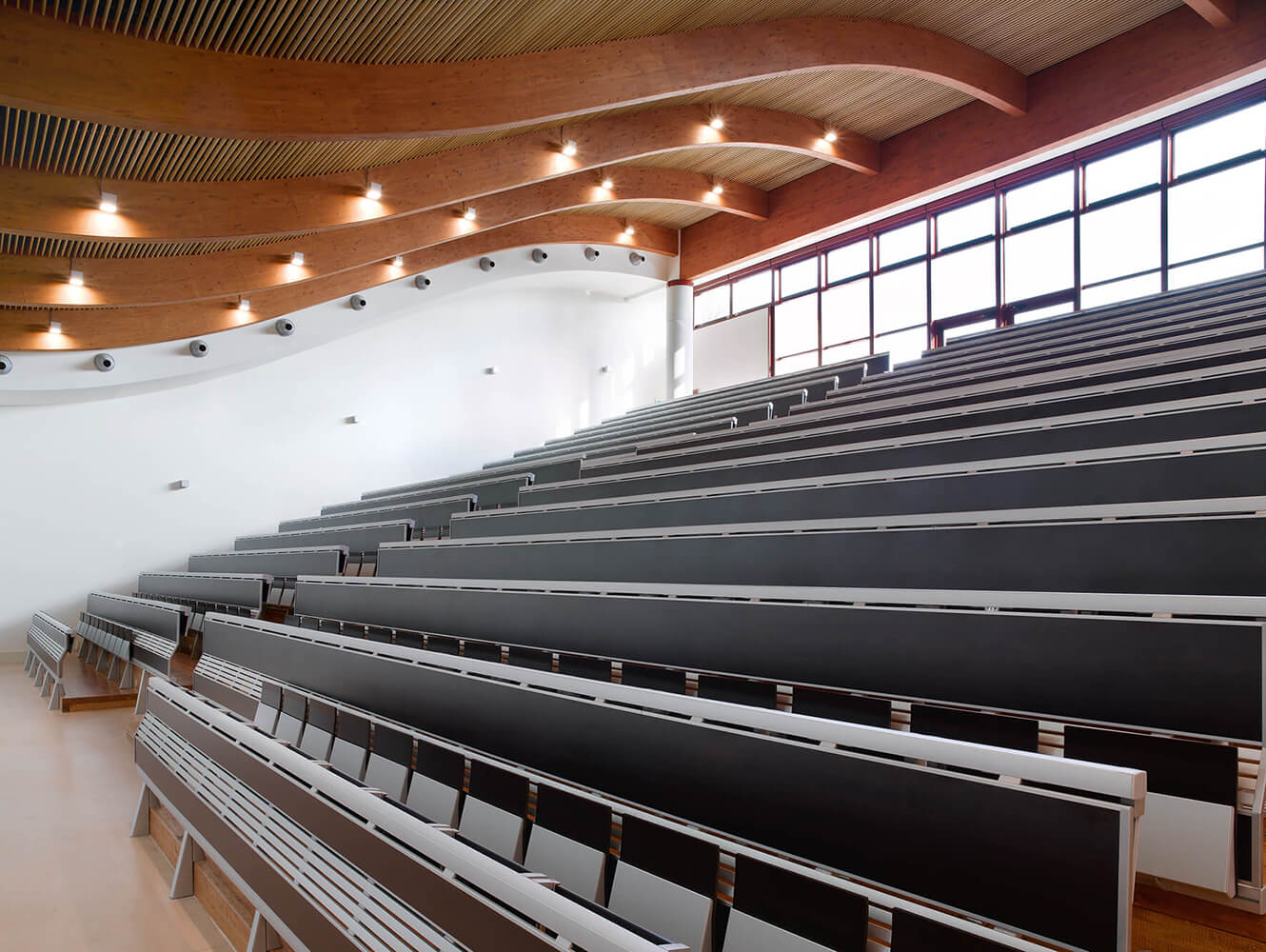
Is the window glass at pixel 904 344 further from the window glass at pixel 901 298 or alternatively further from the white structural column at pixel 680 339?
the white structural column at pixel 680 339

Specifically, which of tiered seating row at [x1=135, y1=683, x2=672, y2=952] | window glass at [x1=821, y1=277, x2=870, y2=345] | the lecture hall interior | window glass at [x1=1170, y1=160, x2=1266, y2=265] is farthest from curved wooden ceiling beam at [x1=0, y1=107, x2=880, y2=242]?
tiered seating row at [x1=135, y1=683, x2=672, y2=952]

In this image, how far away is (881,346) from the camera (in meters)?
6.52

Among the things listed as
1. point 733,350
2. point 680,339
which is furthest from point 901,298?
point 680,339

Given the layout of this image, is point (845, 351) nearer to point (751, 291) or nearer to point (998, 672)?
point (751, 291)

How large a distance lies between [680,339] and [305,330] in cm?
316

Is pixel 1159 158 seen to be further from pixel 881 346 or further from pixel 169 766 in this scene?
pixel 169 766

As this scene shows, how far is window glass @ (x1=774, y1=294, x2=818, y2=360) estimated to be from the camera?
708 cm

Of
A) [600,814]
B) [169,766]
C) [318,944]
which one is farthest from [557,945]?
[169,766]

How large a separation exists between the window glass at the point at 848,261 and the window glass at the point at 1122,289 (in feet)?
5.92

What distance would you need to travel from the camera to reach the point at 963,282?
6.04m

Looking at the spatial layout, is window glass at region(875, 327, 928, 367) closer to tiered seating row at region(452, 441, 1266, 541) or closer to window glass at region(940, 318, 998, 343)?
window glass at region(940, 318, 998, 343)

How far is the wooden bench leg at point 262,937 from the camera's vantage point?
125cm

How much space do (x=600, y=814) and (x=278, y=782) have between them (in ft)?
1.93

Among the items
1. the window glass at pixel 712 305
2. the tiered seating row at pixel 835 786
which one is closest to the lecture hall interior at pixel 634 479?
the tiered seating row at pixel 835 786
